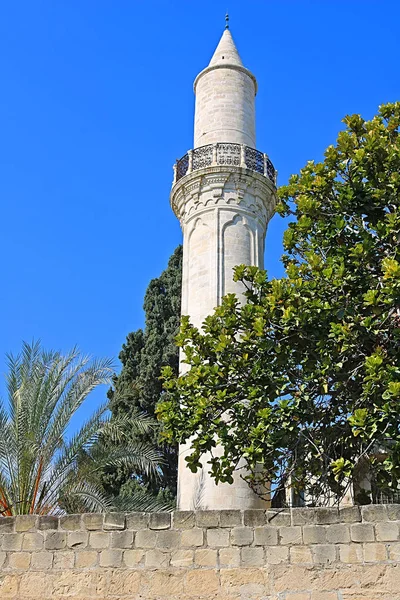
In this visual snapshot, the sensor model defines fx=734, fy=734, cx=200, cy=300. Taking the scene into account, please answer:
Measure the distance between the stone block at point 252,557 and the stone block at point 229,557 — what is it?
0.17 feet

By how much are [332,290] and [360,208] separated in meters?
1.56

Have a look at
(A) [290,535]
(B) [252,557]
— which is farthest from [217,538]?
(A) [290,535]

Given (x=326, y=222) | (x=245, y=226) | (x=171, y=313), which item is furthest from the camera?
(x=171, y=313)

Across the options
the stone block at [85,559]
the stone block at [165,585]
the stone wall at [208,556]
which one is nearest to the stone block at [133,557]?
the stone wall at [208,556]

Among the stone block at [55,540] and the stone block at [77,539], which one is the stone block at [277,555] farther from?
the stone block at [55,540]

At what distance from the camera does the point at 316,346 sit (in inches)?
436

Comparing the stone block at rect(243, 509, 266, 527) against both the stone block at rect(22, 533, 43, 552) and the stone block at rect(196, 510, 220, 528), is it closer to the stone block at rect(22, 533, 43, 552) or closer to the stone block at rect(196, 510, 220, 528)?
the stone block at rect(196, 510, 220, 528)

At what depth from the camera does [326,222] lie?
1205cm

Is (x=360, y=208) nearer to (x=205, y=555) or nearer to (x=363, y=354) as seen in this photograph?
(x=363, y=354)

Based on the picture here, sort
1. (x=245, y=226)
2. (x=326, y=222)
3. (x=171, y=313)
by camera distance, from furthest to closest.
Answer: (x=171, y=313) < (x=245, y=226) < (x=326, y=222)

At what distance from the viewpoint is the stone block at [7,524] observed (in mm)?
7887

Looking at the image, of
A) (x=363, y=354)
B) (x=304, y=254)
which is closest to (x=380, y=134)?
(x=304, y=254)

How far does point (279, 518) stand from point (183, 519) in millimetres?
992

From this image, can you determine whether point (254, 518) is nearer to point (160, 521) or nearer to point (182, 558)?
point (182, 558)
